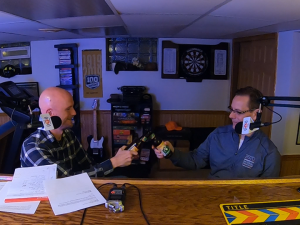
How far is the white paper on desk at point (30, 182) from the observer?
44.6 inches

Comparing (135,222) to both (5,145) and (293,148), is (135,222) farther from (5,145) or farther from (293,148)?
(293,148)

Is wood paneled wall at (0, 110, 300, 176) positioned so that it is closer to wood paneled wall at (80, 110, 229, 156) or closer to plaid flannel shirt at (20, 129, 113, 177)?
wood paneled wall at (80, 110, 229, 156)

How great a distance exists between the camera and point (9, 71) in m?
3.79

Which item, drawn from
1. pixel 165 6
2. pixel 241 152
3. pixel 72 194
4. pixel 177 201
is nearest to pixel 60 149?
pixel 72 194

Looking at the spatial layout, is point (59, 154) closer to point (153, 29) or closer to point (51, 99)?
point (51, 99)

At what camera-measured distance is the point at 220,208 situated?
3.50ft

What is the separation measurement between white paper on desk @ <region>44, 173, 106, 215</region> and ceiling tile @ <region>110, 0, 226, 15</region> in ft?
3.02

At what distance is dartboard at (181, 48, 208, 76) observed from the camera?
3.78 metres

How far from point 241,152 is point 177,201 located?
0.82 m

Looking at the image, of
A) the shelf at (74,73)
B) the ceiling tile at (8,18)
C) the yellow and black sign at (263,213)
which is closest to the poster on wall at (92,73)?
the shelf at (74,73)

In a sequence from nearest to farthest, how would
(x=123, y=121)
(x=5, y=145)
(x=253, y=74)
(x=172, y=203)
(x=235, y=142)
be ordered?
(x=172, y=203)
(x=235, y=142)
(x=5, y=145)
(x=253, y=74)
(x=123, y=121)

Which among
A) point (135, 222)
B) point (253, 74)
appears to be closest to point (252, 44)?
point (253, 74)

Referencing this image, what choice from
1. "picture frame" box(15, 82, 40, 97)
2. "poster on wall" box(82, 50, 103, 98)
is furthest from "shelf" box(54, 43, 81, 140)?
"picture frame" box(15, 82, 40, 97)

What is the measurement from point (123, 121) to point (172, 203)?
2577 mm
